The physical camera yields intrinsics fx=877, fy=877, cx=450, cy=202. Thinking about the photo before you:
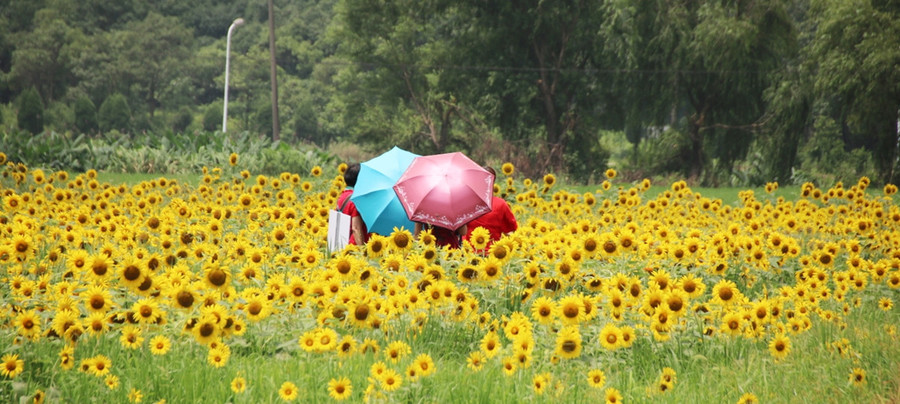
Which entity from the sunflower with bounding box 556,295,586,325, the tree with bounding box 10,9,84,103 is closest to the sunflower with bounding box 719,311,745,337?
the sunflower with bounding box 556,295,586,325

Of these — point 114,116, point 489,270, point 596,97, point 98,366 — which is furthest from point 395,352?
point 114,116

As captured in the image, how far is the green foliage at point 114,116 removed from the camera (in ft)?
176

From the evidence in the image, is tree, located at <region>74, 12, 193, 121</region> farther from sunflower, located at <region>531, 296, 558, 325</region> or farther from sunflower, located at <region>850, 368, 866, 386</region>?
sunflower, located at <region>850, 368, 866, 386</region>

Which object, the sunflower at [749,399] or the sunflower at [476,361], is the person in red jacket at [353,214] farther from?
the sunflower at [749,399]

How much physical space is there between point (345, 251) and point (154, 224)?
207 cm

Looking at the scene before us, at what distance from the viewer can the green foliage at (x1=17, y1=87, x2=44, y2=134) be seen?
5416 centimetres

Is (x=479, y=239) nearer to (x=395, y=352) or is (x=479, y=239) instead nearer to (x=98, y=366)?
(x=395, y=352)

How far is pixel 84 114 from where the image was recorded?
179ft

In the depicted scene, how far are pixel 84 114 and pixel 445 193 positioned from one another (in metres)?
53.7

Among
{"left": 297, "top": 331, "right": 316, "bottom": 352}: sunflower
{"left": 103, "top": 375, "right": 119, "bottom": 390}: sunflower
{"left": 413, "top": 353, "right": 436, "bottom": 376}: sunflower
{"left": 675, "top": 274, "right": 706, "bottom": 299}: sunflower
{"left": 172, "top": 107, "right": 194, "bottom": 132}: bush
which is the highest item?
{"left": 172, "top": 107, "right": 194, "bottom": 132}: bush

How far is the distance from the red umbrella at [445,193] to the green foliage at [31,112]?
176 feet

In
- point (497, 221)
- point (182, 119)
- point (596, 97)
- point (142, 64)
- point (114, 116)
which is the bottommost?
point (497, 221)

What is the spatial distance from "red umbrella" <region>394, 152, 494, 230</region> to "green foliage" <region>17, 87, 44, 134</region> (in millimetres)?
53781

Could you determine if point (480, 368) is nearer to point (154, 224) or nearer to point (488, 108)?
point (154, 224)
